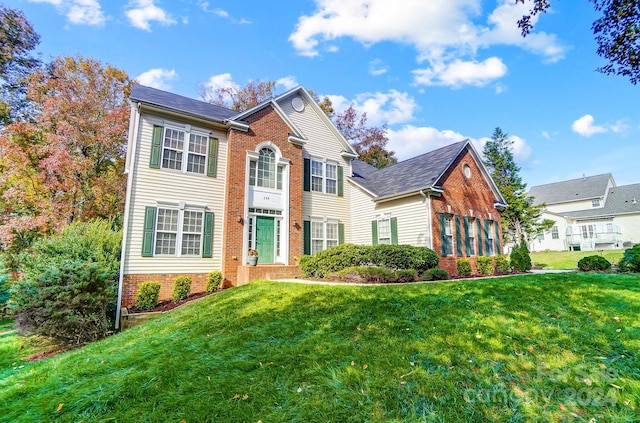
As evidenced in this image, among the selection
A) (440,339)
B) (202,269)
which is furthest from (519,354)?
(202,269)

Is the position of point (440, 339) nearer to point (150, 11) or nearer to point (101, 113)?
point (150, 11)

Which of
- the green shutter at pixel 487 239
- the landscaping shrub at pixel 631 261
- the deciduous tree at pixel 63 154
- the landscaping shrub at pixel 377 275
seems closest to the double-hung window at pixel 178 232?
the landscaping shrub at pixel 377 275

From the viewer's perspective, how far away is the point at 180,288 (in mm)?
10328

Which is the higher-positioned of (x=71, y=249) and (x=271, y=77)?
(x=271, y=77)

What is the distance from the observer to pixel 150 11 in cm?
1011

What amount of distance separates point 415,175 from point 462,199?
2463 mm

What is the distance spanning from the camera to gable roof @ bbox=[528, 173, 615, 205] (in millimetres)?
33250

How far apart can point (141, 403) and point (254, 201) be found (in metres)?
9.84

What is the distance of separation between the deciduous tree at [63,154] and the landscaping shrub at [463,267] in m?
18.6

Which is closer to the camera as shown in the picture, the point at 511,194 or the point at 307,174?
the point at 307,174

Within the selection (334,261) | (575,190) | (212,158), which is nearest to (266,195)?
(212,158)

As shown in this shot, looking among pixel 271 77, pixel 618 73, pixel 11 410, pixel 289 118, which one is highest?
pixel 271 77

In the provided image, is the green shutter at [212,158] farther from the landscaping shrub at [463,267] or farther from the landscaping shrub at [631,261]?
the landscaping shrub at [631,261]

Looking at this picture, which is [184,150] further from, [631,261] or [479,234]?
[631,261]
